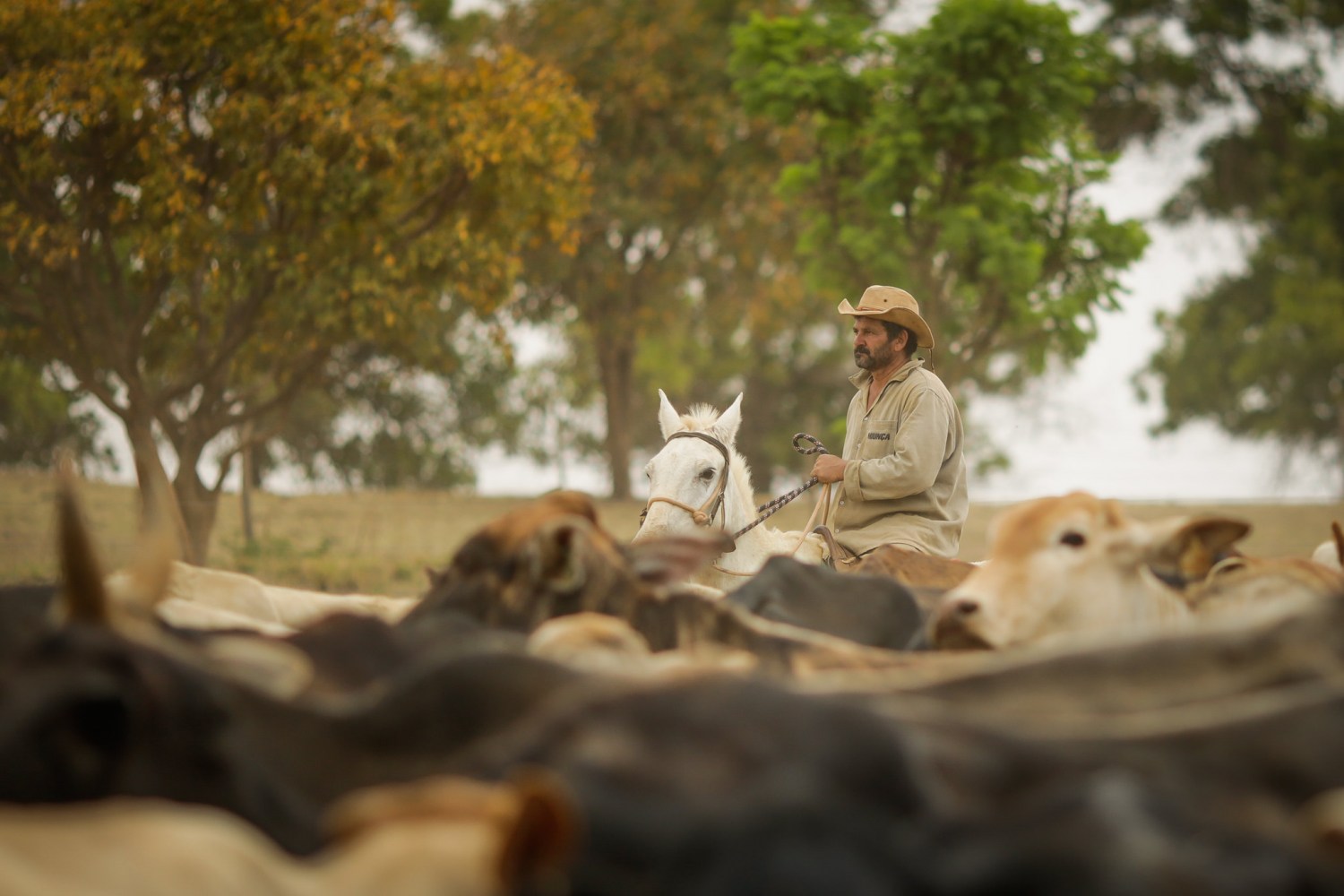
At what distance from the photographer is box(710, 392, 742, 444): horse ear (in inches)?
274

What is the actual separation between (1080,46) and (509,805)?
1422 centimetres

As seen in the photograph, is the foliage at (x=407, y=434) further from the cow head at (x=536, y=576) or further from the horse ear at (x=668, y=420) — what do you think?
the cow head at (x=536, y=576)

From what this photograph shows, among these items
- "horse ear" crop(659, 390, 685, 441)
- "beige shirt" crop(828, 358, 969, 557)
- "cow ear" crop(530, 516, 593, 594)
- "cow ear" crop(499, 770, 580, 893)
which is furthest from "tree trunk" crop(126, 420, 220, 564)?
"cow ear" crop(499, 770, 580, 893)

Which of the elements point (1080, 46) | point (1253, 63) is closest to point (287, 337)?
point (1080, 46)

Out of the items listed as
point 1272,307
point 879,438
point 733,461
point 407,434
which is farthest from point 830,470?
point 1272,307

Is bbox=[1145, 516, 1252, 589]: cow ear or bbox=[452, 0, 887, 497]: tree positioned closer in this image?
bbox=[1145, 516, 1252, 589]: cow ear

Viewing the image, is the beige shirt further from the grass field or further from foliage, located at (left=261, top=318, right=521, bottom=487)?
→ foliage, located at (left=261, top=318, right=521, bottom=487)

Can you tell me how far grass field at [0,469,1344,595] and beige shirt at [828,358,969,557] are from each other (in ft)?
19.4

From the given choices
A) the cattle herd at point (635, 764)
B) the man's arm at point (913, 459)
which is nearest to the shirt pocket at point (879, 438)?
the man's arm at point (913, 459)

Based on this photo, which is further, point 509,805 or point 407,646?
point 407,646

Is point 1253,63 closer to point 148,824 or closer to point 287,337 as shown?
point 287,337

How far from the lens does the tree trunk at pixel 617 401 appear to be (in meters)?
25.4

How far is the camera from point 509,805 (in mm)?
1856

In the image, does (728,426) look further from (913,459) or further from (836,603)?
(836,603)
